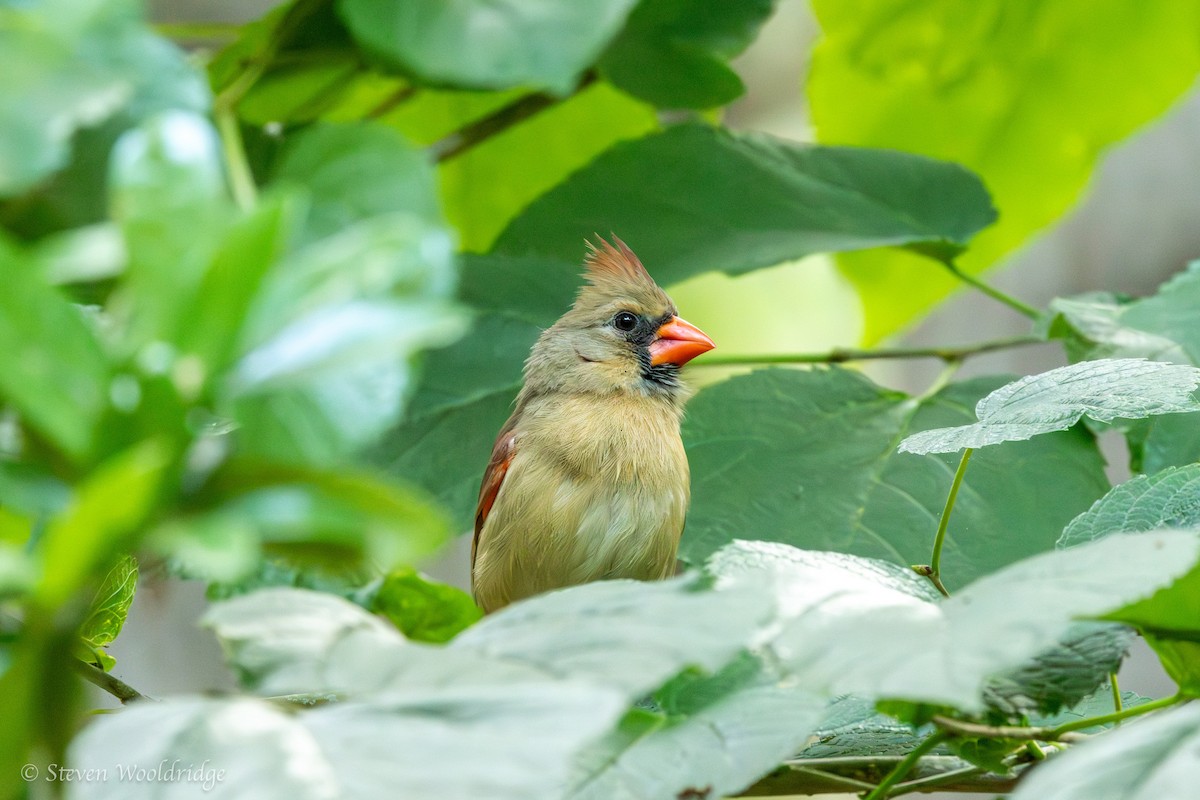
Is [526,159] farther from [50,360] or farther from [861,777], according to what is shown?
[50,360]

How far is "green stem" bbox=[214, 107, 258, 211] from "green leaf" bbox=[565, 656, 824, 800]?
872 millimetres

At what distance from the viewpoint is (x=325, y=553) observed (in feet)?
1.67

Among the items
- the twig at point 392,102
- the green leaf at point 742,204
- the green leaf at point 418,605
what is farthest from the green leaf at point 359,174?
the twig at point 392,102

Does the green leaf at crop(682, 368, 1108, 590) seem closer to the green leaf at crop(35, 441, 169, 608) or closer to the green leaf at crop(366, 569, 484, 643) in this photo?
the green leaf at crop(366, 569, 484, 643)

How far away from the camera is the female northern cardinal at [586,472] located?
2.05 metres

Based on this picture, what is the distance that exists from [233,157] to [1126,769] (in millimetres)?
1247

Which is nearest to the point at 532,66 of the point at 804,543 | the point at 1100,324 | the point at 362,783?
the point at 804,543

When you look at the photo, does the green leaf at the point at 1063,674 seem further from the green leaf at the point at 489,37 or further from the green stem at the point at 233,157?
the green stem at the point at 233,157

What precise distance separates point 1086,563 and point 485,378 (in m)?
1.31

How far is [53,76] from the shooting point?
59cm

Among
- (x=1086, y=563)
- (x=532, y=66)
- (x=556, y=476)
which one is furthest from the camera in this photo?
(x=556, y=476)

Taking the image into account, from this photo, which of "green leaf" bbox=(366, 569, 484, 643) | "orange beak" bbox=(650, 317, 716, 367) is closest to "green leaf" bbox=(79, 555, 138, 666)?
"green leaf" bbox=(366, 569, 484, 643)

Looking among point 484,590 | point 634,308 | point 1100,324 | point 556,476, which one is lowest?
point 484,590

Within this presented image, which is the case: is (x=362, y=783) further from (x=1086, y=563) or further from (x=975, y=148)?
(x=975, y=148)
